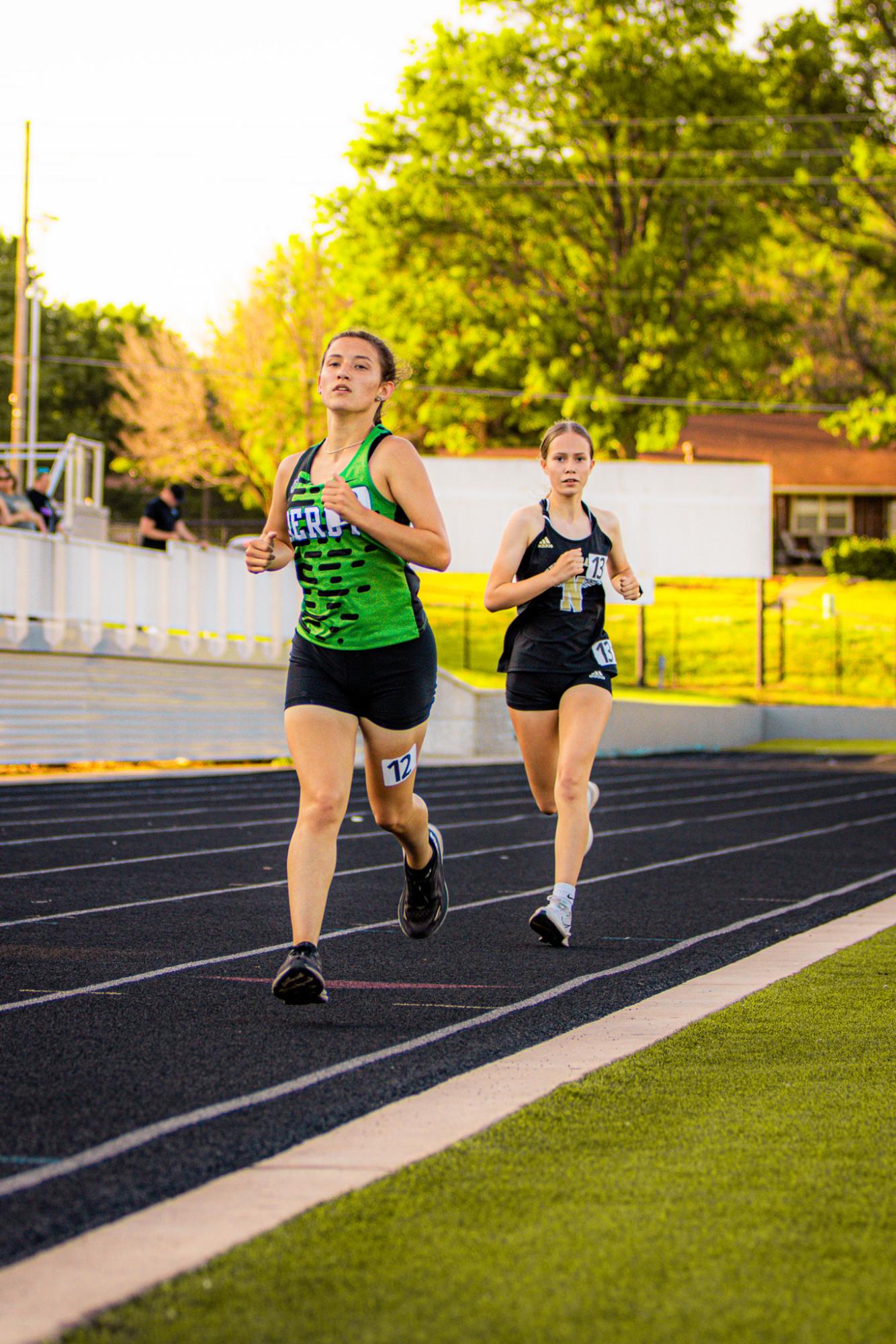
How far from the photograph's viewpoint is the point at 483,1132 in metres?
3.81

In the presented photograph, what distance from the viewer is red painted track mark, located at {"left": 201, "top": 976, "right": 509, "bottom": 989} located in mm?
5973

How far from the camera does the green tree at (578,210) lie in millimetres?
38625

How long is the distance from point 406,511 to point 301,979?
1523mm

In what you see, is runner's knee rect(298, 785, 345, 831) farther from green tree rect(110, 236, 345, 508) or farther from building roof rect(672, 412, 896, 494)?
building roof rect(672, 412, 896, 494)

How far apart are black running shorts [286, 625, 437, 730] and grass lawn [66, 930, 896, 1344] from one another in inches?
64.6

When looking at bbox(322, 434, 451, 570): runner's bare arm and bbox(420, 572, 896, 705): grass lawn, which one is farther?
bbox(420, 572, 896, 705): grass lawn

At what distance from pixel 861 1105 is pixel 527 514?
Result: 3.69 m

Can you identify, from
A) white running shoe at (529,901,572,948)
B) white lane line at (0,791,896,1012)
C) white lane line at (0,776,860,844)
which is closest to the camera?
white lane line at (0,791,896,1012)

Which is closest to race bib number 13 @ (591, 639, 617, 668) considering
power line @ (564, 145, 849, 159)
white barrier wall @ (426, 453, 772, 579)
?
white barrier wall @ (426, 453, 772, 579)

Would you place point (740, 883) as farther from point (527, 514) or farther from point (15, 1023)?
point (15, 1023)

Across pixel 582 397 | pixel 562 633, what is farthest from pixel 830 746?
pixel 562 633

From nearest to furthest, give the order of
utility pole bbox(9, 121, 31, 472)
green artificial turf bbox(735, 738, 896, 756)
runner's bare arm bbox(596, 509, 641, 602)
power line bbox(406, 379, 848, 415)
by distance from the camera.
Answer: runner's bare arm bbox(596, 509, 641, 602) < green artificial turf bbox(735, 738, 896, 756) < utility pole bbox(9, 121, 31, 472) < power line bbox(406, 379, 848, 415)

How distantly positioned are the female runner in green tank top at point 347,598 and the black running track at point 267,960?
23.9 inches

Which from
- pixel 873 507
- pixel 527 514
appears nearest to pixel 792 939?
pixel 527 514
